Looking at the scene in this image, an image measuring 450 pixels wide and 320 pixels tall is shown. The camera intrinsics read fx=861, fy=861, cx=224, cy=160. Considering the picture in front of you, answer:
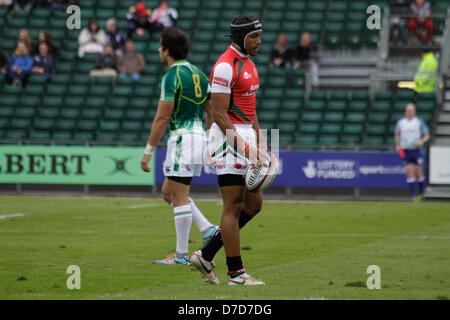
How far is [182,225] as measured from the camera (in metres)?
9.72

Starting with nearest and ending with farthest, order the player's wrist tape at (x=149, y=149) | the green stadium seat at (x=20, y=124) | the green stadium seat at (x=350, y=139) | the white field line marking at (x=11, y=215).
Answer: the player's wrist tape at (x=149, y=149)
the white field line marking at (x=11, y=215)
the green stadium seat at (x=350, y=139)
the green stadium seat at (x=20, y=124)

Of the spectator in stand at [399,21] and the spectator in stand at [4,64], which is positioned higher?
the spectator in stand at [399,21]

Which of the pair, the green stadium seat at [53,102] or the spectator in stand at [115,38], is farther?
the spectator in stand at [115,38]

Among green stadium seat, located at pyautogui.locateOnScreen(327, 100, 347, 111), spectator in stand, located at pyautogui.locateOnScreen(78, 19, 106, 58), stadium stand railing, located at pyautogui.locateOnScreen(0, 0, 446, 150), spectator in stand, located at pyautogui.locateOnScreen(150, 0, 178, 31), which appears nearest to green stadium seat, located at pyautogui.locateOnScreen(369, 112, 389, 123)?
stadium stand railing, located at pyautogui.locateOnScreen(0, 0, 446, 150)

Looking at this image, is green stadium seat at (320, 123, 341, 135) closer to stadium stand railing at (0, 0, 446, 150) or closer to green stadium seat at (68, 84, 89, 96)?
stadium stand railing at (0, 0, 446, 150)

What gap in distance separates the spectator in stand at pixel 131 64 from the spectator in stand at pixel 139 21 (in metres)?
1.83

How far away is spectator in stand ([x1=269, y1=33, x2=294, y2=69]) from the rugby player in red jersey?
18.9 meters

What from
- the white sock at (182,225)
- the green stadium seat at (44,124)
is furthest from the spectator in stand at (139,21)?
the white sock at (182,225)

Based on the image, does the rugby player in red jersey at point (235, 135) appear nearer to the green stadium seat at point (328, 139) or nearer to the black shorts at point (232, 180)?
the black shorts at point (232, 180)

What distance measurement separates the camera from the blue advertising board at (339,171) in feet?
71.1

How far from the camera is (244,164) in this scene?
7922 mm

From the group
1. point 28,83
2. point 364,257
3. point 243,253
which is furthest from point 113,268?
point 28,83
